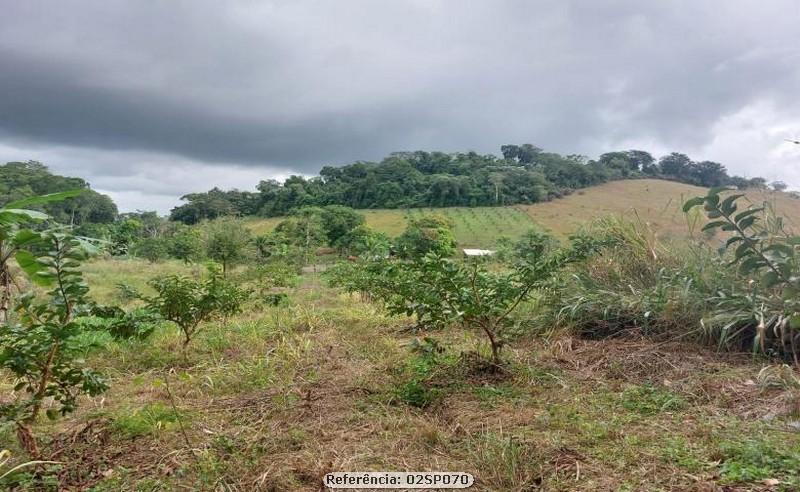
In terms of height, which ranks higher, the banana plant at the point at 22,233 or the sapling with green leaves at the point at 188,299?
the banana plant at the point at 22,233

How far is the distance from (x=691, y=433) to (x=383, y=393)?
64.8 inches

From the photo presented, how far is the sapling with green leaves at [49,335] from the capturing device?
1737 mm

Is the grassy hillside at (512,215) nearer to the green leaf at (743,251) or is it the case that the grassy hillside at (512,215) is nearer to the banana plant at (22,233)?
the green leaf at (743,251)

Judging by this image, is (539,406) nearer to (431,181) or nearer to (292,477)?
(292,477)

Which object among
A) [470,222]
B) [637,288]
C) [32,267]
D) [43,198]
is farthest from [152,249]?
[43,198]

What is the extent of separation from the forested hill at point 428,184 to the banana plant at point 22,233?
40961mm

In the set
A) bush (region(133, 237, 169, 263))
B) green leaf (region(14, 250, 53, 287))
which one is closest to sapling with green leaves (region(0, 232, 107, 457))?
green leaf (region(14, 250, 53, 287))

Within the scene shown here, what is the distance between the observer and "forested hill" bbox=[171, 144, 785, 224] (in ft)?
147

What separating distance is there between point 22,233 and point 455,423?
2.00 meters

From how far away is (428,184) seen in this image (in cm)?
5759

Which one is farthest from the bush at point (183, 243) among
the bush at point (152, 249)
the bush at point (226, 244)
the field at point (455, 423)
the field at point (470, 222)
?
the field at point (455, 423)

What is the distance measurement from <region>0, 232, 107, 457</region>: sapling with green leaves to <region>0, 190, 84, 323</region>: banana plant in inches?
0.7

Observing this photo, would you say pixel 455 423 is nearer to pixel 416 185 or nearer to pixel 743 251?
pixel 743 251

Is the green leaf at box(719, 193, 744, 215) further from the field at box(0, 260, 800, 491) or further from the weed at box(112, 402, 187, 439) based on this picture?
the weed at box(112, 402, 187, 439)
